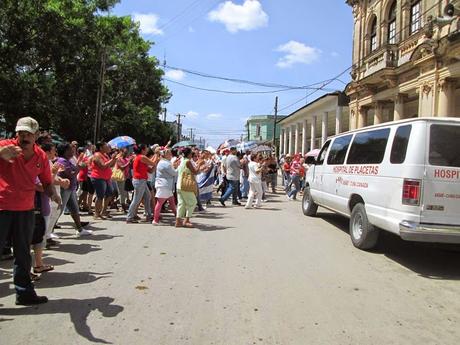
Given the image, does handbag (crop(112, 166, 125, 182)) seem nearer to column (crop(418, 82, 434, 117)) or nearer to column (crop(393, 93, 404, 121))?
column (crop(418, 82, 434, 117))

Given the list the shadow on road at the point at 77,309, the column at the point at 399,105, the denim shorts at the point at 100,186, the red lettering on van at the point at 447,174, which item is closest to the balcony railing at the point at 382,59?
the column at the point at 399,105

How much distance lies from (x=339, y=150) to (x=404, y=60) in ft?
44.6

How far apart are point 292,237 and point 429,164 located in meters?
3.42

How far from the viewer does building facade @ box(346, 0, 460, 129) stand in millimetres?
17797

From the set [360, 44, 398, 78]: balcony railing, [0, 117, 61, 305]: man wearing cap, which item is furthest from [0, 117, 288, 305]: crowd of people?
[360, 44, 398, 78]: balcony railing

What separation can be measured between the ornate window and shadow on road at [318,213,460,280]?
1448 centimetres

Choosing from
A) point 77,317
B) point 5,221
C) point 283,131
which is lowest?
point 77,317

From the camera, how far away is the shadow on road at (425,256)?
676 cm

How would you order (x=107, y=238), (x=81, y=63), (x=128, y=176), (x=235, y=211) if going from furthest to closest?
(x=81, y=63), (x=235, y=211), (x=128, y=176), (x=107, y=238)

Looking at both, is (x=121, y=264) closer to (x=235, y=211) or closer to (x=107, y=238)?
(x=107, y=238)

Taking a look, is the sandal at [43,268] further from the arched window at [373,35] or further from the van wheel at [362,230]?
the arched window at [373,35]

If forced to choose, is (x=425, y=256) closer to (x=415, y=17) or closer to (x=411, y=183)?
(x=411, y=183)

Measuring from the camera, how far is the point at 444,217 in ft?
21.3

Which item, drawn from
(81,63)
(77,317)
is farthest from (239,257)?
(81,63)
